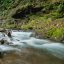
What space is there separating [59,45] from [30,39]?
9.20 feet

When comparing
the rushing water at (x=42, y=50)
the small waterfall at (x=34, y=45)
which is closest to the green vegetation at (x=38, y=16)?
the small waterfall at (x=34, y=45)

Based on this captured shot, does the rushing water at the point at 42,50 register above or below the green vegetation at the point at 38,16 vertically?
below

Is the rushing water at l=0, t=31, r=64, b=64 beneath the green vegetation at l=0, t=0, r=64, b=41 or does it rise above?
beneath

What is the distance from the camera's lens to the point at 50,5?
20.9 m

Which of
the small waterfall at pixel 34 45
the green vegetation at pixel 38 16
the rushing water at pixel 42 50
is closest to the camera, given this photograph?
the rushing water at pixel 42 50

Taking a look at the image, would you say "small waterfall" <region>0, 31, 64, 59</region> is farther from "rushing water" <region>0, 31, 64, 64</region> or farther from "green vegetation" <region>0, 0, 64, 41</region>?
"green vegetation" <region>0, 0, 64, 41</region>

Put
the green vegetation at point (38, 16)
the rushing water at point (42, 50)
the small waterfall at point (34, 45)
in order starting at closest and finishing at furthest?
1. the rushing water at point (42, 50)
2. the small waterfall at point (34, 45)
3. the green vegetation at point (38, 16)

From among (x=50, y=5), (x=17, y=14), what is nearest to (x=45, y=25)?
(x=50, y=5)

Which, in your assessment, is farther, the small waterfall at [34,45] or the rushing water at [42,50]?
the small waterfall at [34,45]

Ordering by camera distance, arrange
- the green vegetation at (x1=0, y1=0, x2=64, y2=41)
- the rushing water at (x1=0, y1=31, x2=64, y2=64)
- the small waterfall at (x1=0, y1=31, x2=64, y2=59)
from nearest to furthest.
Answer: the rushing water at (x1=0, y1=31, x2=64, y2=64) → the small waterfall at (x1=0, y1=31, x2=64, y2=59) → the green vegetation at (x1=0, y1=0, x2=64, y2=41)

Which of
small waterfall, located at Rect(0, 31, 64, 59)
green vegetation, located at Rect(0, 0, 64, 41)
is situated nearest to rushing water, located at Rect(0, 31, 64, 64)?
small waterfall, located at Rect(0, 31, 64, 59)

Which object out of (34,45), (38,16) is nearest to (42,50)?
(34,45)

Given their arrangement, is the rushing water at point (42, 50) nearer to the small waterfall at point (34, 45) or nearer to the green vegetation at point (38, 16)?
the small waterfall at point (34, 45)

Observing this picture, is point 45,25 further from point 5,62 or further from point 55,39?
point 5,62
